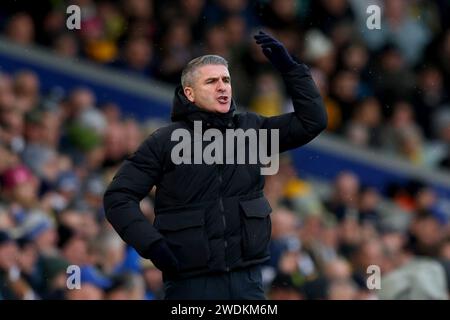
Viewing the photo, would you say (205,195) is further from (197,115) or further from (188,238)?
(197,115)

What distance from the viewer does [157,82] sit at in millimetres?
14406

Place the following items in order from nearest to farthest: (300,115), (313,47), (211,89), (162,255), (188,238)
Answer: (162,255) < (188,238) < (211,89) < (300,115) < (313,47)

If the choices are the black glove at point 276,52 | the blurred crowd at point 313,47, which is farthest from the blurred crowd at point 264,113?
the black glove at point 276,52

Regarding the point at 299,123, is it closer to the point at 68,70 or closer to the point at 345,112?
the point at 68,70

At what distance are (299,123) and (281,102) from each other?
7128mm

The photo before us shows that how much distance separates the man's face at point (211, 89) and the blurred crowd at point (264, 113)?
2385 mm

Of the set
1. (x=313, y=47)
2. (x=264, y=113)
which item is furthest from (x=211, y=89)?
(x=313, y=47)

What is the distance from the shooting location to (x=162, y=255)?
25.1 feet

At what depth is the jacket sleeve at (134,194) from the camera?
25.2 feet

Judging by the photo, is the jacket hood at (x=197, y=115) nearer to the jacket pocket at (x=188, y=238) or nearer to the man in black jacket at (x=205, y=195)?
the man in black jacket at (x=205, y=195)

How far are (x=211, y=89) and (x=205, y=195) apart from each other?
51 centimetres

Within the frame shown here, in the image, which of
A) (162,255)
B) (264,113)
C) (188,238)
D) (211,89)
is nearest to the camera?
(162,255)

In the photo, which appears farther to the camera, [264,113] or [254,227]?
[264,113]
